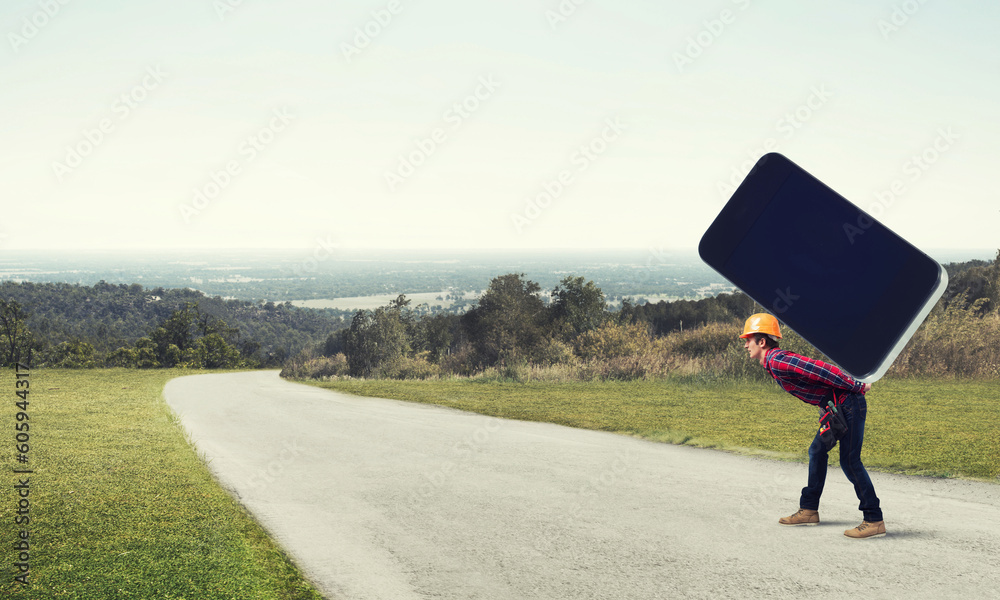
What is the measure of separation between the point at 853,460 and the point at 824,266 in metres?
4.11

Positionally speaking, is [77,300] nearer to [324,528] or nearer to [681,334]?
[681,334]

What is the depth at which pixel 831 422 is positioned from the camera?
4.54m

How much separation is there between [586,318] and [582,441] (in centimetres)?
1728

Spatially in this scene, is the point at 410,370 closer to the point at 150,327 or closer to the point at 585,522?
the point at 585,522

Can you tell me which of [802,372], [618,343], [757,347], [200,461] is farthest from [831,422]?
[618,343]

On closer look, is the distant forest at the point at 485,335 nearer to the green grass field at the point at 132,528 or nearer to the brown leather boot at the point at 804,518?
the brown leather boot at the point at 804,518

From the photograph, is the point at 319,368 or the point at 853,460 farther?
the point at 319,368

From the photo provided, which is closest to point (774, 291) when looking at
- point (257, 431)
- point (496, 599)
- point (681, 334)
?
point (496, 599)

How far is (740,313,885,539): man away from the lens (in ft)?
13.8

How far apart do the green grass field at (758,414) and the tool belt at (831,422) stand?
409cm

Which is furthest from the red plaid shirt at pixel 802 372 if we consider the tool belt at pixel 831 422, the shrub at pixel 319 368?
the shrub at pixel 319 368

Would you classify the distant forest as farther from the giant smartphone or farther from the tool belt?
the giant smartphone

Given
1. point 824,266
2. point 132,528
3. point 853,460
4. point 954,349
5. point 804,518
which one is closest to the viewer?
point 824,266

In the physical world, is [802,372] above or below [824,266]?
below
